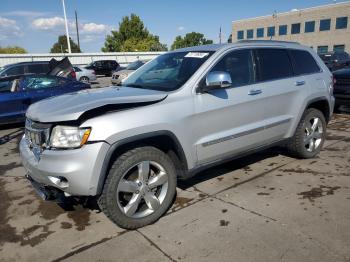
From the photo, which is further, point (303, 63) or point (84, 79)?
point (84, 79)

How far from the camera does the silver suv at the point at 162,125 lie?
2971 millimetres

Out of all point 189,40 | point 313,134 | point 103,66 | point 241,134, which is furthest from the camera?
point 189,40

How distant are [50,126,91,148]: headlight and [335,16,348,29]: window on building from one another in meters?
53.0

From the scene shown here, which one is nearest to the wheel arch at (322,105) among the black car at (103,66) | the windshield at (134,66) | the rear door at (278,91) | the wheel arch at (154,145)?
the rear door at (278,91)

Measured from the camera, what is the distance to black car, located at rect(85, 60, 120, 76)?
29.6 meters

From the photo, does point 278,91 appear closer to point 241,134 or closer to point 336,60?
point 241,134

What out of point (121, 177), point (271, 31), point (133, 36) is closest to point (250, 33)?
point (271, 31)

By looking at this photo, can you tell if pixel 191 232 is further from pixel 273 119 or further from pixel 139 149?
pixel 273 119

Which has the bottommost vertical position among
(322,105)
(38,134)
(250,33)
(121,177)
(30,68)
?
(121,177)

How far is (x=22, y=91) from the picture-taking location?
852 cm

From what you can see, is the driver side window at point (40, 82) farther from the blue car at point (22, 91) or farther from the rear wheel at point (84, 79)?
the rear wheel at point (84, 79)

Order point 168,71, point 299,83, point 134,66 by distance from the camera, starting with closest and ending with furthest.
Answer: point 168,71
point 299,83
point 134,66

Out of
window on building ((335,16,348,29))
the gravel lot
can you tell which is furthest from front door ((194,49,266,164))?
window on building ((335,16,348,29))

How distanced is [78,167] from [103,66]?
2820 cm
